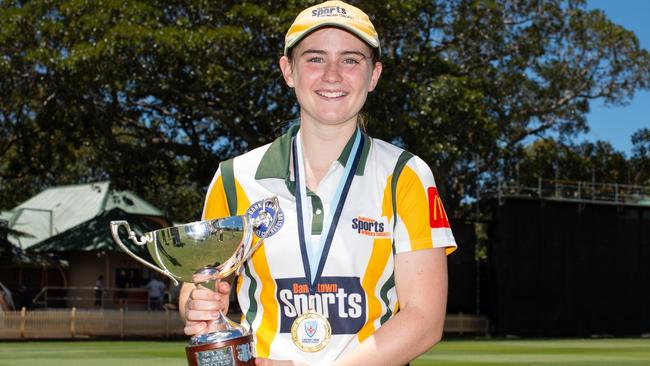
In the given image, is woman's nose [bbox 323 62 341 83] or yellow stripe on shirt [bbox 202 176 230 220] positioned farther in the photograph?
yellow stripe on shirt [bbox 202 176 230 220]

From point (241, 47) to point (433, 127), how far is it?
19.7ft

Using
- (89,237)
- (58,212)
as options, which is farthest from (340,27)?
(58,212)

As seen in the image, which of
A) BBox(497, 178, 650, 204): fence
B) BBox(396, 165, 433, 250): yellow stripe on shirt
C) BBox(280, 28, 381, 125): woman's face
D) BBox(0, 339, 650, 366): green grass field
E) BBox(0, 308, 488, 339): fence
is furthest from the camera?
BBox(497, 178, 650, 204): fence

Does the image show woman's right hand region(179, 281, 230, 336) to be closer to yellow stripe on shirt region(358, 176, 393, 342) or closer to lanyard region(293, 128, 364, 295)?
lanyard region(293, 128, 364, 295)

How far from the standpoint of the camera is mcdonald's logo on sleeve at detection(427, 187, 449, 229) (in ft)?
9.78

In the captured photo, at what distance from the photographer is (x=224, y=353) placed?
2.68 metres

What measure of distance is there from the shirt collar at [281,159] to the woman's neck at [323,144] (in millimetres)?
32

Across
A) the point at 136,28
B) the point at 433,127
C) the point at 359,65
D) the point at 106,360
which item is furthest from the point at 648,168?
the point at 359,65

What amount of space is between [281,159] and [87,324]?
81.1ft

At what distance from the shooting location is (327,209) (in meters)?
3.00

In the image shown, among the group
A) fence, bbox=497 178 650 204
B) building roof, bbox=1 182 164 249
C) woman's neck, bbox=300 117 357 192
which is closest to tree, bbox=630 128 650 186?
fence, bbox=497 178 650 204

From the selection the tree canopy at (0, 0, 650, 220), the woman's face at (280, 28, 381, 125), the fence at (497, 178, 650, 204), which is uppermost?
the tree canopy at (0, 0, 650, 220)

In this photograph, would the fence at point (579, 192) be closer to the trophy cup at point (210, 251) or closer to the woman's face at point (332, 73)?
the woman's face at point (332, 73)

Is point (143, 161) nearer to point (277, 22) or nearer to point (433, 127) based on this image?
point (277, 22)
